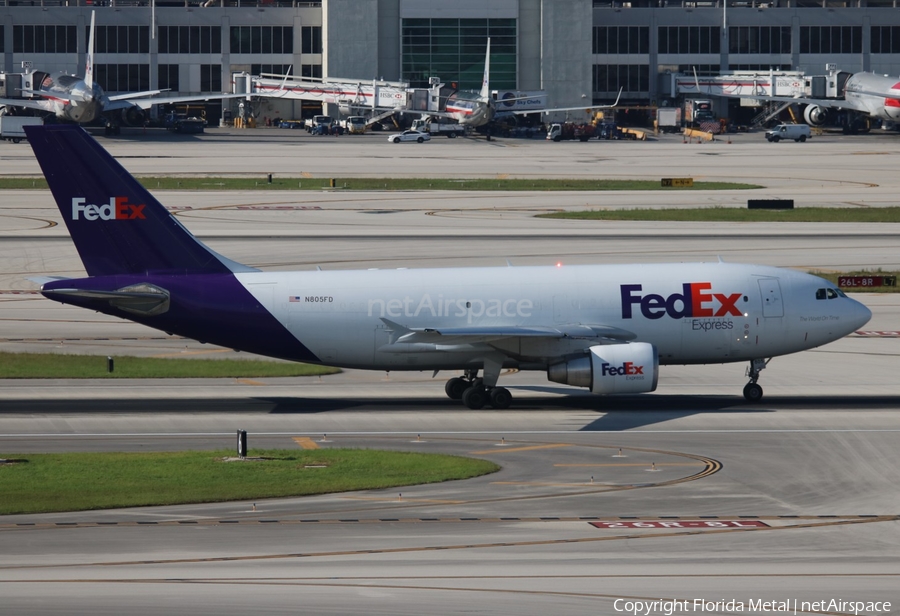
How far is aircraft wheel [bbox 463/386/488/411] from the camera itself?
4388cm

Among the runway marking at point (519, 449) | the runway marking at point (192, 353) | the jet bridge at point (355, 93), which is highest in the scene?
the jet bridge at point (355, 93)

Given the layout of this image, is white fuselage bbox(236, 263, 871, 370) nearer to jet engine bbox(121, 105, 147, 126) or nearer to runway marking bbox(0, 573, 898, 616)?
runway marking bbox(0, 573, 898, 616)

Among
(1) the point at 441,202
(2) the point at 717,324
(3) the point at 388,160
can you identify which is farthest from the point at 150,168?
(2) the point at 717,324

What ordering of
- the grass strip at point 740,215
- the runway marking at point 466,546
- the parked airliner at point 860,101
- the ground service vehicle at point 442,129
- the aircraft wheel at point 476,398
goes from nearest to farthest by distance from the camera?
the runway marking at point 466,546 < the aircraft wheel at point 476,398 < the grass strip at point 740,215 < the parked airliner at point 860,101 < the ground service vehicle at point 442,129

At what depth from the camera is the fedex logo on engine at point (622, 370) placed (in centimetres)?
4175

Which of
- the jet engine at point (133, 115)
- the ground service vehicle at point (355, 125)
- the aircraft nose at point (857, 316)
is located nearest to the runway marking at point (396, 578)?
the aircraft nose at point (857, 316)

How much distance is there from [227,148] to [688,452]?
133 meters

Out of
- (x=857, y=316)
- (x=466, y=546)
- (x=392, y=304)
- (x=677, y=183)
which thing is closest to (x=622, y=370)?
(x=392, y=304)

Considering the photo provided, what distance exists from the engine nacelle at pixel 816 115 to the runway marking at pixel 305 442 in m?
169

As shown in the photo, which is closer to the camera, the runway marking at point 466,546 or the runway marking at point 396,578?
the runway marking at point 396,578

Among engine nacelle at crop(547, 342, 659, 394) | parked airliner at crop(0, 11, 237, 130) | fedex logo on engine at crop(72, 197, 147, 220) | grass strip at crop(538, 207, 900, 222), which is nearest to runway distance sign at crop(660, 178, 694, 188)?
grass strip at crop(538, 207, 900, 222)

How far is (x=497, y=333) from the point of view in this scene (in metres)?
41.9

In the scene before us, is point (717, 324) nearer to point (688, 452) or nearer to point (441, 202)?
point (688, 452)

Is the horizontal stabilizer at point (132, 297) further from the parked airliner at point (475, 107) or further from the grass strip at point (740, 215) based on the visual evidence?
the parked airliner at point (475, 107)
